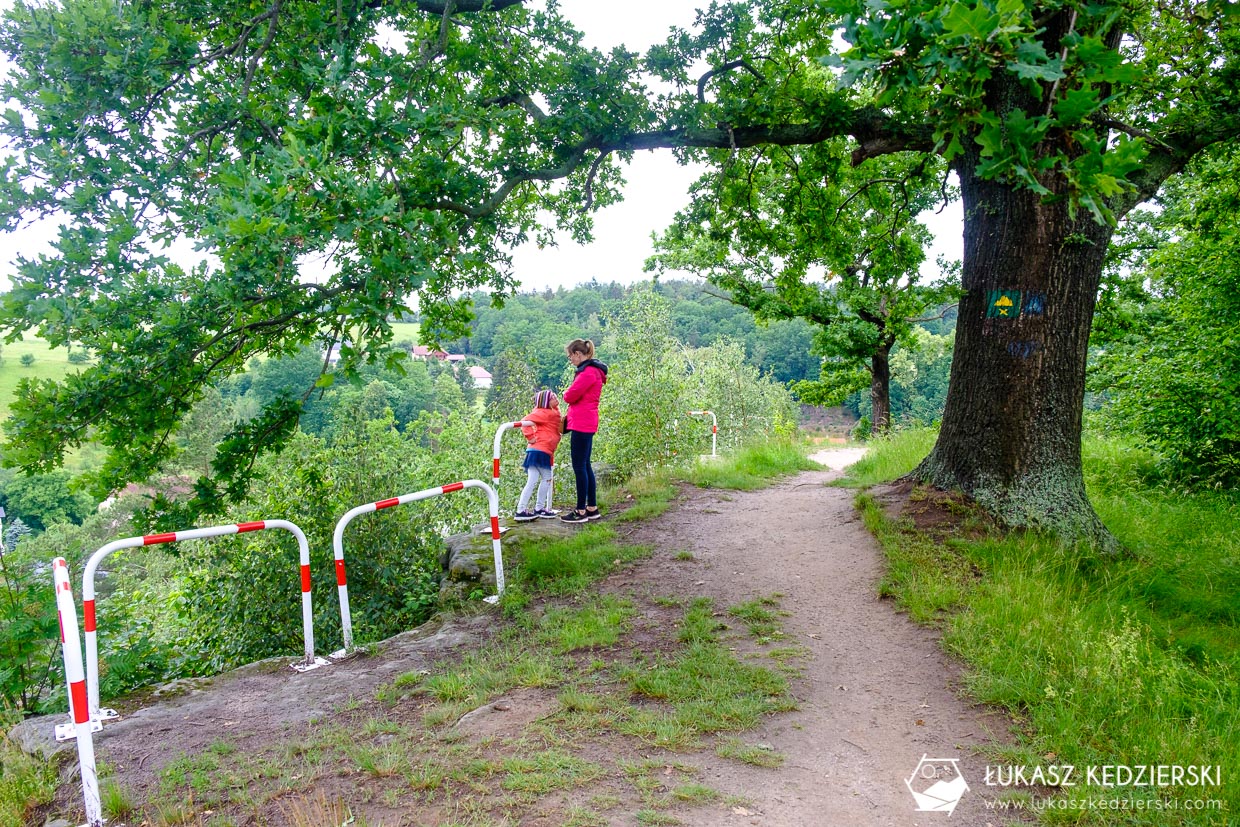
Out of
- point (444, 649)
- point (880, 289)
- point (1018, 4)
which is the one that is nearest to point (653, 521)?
point (444, 649)

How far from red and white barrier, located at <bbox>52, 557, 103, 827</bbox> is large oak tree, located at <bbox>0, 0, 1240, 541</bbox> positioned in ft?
5.00

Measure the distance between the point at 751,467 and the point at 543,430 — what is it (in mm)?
5650

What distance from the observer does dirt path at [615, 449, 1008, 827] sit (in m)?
3.27

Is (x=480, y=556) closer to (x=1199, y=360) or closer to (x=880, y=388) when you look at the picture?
(x=1199, y=360)

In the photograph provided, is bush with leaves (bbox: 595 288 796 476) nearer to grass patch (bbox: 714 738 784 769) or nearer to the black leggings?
the black leggings

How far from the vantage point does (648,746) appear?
375cm

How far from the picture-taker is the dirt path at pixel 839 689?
327 centimetres

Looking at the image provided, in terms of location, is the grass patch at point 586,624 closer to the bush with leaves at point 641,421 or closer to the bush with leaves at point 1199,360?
the bush with leaves at point 641,421

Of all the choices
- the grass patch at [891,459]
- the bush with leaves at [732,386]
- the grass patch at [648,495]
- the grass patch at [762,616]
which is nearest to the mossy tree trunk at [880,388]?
the grass patch at [891,459]

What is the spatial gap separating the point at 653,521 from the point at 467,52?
5.56 meters

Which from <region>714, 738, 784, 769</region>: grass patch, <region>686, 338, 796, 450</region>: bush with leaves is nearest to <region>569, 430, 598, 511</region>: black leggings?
<region>714, 738, 784, 769</region>: grass patch

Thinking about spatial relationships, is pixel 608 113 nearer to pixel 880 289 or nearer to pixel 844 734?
pixel 844 734

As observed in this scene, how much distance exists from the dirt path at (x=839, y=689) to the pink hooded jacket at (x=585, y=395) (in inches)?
58.7

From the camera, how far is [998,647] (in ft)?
14.7
